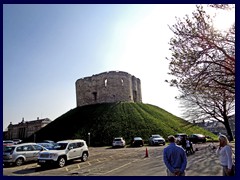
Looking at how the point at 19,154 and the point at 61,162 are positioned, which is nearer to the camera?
the point at 61,162

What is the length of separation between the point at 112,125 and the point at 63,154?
2418 centimetres

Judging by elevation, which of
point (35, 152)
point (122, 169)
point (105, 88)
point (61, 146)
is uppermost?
point (105, 88)

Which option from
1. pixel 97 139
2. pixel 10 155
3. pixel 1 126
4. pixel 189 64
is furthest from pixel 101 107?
pixel 1 126

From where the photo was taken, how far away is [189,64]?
40.8ft

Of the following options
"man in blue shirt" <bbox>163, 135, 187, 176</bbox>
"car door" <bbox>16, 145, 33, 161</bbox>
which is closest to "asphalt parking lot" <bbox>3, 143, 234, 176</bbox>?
"car door" <bbox>16, 145, 33, 161</bbox>

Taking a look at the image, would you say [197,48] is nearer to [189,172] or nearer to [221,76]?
[221,76]

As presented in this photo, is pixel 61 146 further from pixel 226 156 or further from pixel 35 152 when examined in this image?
pixel 226 156

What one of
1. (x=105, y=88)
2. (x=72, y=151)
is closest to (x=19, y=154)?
(x=72, y=151)

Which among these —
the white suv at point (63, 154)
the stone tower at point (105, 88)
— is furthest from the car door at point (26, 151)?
the stone tower at point (105, 88)

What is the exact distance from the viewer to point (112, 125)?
3750 centimetres

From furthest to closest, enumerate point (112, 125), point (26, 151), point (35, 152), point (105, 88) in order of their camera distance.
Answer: point (105, 88), point (112, 125), point (35, 152), point (26, 151)

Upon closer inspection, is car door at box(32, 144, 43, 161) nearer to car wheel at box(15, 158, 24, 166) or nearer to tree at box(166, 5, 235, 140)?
car wheel at box(15, 158, 24, 166)

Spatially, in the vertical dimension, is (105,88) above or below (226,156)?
above

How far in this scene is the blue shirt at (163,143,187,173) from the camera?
5.73 metres
